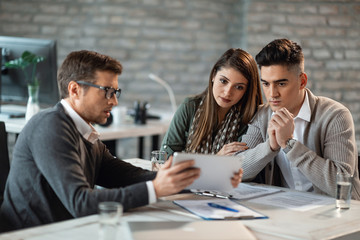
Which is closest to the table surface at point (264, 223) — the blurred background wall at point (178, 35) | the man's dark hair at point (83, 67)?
the man's dark hair at point (83, 67)

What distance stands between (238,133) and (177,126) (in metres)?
0.31

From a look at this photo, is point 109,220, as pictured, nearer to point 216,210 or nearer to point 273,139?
point 216,210

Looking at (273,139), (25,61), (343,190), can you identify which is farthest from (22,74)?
(343,190)

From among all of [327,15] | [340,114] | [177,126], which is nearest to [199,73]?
[327,15]

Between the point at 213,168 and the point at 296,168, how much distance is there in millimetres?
711

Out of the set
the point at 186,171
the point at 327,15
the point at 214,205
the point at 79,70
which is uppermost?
the point at 327,15

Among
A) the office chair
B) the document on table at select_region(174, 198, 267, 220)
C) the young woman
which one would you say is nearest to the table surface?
the document on table at select_region(174, 198, 267, 220)

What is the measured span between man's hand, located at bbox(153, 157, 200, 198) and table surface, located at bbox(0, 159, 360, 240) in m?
0.08

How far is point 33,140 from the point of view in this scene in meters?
1.65

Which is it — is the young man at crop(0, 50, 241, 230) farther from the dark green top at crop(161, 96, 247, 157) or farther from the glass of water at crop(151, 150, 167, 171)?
the dark green top at crop(161, 96, 247, 157)

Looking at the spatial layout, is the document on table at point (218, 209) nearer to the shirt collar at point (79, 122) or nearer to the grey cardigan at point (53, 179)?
the grey cardigan at point (53, 179)

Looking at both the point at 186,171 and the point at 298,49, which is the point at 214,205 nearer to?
the point at 186,171

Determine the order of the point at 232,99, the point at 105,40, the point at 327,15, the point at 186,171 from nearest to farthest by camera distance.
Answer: the point at 186,171
the point at 232,99
the point at 327,15
the point at 105,40

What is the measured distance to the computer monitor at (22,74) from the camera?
3.53 metres
